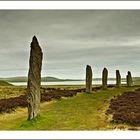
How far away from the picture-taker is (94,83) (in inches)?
937

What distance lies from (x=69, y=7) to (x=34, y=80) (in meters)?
2.63

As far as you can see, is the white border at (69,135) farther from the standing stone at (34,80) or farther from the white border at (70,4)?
the white border at (70,4)

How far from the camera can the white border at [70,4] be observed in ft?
44.6

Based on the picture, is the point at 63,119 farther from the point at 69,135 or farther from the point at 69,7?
the point at 69,7

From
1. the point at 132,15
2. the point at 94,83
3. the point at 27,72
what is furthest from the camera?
the point at 94,83

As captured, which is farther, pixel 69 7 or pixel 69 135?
pixel 69 7

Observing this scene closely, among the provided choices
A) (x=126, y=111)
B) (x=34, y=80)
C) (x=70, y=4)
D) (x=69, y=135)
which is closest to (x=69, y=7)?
(x=70, y=4)

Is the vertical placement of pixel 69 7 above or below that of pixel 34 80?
above

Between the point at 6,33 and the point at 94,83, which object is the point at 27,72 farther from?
the point at 94,83

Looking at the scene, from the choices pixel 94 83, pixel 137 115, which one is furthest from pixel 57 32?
pixel 94 83

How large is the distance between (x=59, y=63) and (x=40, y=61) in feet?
2.89

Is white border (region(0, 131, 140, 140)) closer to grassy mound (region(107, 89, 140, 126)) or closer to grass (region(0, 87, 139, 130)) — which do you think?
grass (region(0, 87, 139, 130))

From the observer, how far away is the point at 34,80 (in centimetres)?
1434

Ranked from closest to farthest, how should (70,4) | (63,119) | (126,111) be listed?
(70,4) → (63,119) → (126,111)
